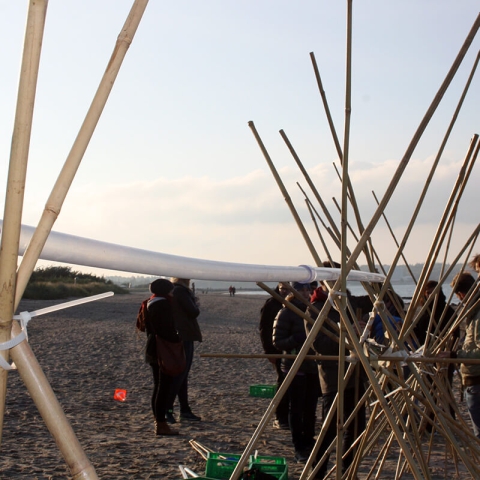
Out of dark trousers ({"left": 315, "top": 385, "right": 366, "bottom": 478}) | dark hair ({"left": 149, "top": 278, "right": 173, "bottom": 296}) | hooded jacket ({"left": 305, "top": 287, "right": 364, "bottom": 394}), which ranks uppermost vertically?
dark hair ({"left": 149, "top": 278, "right": 173, "bottom": 296})

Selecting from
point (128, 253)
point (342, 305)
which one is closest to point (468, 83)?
point (342, 305)

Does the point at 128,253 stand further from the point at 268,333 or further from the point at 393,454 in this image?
the point at 268,333

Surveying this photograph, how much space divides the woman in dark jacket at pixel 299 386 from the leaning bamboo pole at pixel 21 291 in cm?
361

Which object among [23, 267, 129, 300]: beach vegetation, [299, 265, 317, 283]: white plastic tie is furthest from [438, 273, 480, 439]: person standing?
[23, 267, 129, 300]: beach vegetation

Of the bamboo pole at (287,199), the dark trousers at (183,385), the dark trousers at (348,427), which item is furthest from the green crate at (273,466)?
the dark trousers at (183,385)

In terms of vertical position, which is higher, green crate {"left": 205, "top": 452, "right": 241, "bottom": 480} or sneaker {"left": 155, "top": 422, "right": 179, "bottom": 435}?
green crate {"left": 205, "top": 452, "right": 241, "bottom": 480}

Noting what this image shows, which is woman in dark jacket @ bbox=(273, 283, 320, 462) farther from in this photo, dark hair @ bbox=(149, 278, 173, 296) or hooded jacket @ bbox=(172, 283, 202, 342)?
hooded jacket @ bbox=(172, 283, 202, 342)

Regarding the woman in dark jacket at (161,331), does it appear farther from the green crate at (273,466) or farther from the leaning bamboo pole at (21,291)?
the leaning bamboo pole at (21,291)

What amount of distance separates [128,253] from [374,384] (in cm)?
126

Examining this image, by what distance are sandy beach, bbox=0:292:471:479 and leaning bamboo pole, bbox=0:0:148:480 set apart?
329cm

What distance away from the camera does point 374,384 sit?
244 cm

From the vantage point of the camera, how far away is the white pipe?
1.43 m

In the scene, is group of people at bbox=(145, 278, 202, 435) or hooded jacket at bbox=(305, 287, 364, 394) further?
group of people at bbox=(145, 278, 202, 435)

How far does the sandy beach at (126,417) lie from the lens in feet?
15.4
